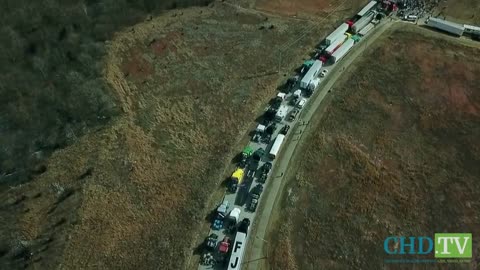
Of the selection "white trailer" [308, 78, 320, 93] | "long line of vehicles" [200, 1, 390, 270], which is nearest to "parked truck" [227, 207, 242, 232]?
"long line of vehicles" [200, 1, 390, 270]

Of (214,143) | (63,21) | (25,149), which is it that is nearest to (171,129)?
(214,143)

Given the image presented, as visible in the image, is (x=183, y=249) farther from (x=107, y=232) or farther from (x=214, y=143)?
(x=214, y=143)

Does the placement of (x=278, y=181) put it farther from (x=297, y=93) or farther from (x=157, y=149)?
(x=157, y=149)

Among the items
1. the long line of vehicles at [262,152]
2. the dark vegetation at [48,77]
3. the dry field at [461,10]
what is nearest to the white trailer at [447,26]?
the dry field at [461,10]

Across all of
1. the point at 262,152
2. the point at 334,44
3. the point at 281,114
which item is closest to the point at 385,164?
the point at 281,114

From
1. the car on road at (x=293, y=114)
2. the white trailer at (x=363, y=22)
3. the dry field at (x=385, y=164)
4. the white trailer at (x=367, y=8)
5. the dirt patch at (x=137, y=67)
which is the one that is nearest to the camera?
the dry field at (x=385, y=164)

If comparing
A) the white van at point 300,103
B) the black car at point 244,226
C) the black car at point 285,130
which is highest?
the white van at point 300,103

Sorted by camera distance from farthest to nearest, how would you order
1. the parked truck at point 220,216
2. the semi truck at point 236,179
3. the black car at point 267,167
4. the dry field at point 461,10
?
the dry field at point 461,10
the black car at point 267,167
the semi truck at point 236,179
the parked truck at point 220,216

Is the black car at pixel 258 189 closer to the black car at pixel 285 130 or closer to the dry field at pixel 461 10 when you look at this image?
the black car at pixel 285 130
